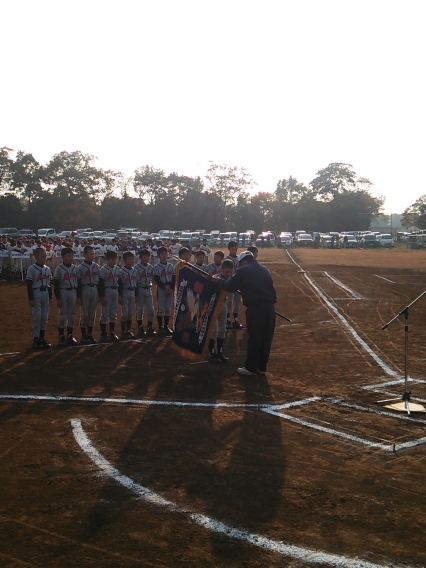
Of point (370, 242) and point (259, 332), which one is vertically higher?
point (370, 242)

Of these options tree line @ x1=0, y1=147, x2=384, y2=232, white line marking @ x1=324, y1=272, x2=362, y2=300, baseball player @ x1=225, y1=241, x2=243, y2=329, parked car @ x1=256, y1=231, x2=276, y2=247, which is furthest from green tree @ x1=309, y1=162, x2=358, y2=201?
baseball player @ x1=225, y1=241, x2=243, y2=329

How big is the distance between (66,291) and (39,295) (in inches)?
23.3

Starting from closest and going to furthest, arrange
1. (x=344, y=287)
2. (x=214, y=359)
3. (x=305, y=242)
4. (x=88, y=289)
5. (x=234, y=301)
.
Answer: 1. (x=214, y=359)
2. (x=88, y=289)
3. (x=234, y=301)
4. (x=344, y=287)
5. (x=305, y=242)

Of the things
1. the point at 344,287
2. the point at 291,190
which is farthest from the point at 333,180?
the point at 344,287

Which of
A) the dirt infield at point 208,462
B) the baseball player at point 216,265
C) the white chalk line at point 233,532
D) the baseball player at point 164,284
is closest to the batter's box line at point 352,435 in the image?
the dirt infield at point 208,462

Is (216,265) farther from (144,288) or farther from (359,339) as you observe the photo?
(359,339)

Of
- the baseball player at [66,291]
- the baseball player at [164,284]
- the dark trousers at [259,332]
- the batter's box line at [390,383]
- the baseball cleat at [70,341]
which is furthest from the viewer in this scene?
the baseball player at [164,284]

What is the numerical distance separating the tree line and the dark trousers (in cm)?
7941

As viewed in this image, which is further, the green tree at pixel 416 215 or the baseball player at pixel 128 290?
the green tree at pixel 416 215

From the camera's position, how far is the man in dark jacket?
1016 centimetres

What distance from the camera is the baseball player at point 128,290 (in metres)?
13.8

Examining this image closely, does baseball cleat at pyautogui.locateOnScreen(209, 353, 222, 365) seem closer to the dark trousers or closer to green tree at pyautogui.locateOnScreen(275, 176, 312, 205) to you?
the dark trousers

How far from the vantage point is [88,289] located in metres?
13.2

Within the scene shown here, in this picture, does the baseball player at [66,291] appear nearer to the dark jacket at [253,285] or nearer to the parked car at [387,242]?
the dark jacket at [253,285]
